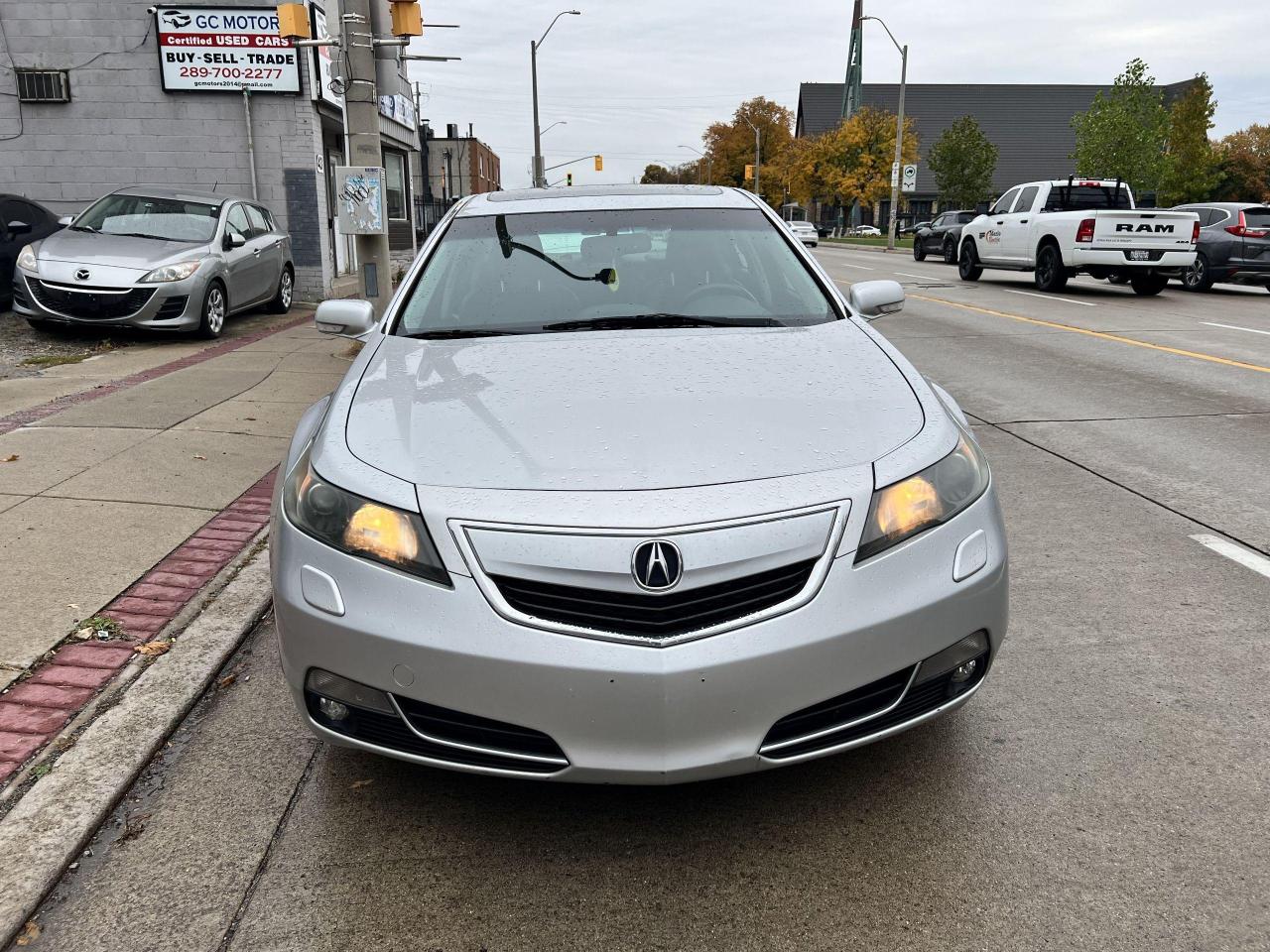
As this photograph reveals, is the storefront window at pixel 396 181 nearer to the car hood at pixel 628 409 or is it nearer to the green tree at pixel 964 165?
the car hood at pixel 628 409

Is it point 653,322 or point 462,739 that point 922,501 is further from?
point 653,322

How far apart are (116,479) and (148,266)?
5.92 m

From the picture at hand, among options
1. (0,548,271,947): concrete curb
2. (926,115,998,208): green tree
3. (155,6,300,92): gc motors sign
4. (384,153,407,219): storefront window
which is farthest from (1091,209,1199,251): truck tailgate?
(926,115,998,208): green tree

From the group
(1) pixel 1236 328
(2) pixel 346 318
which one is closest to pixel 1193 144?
(1) pixel 1236 328

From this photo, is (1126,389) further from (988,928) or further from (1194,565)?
(988,928)

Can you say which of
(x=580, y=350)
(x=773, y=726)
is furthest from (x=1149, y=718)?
(x=580, y=350)

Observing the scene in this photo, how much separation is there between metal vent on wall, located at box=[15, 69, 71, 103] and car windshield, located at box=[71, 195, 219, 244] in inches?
194

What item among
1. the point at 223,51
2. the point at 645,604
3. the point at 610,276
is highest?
the point at 223,51

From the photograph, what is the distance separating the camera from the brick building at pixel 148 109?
15.6 meters

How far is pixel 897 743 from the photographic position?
3.13 meters

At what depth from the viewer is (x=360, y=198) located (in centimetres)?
1009


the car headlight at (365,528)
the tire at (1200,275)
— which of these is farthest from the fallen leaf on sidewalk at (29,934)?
the tire at (1200,275)

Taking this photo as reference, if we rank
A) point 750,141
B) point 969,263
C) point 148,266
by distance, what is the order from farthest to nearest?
point 750,141, point 969,263, point 148,266

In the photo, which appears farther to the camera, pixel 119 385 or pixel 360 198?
pixel 360 198
